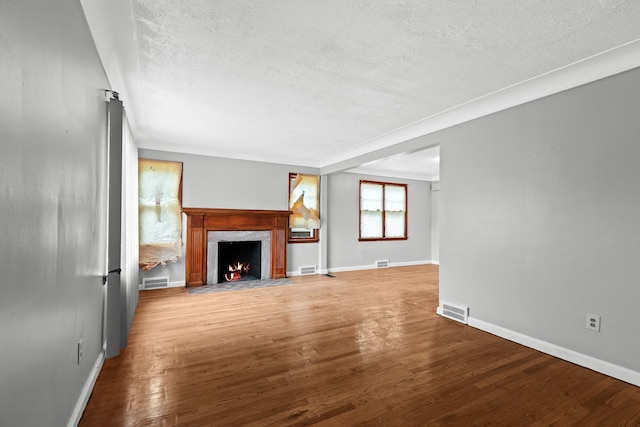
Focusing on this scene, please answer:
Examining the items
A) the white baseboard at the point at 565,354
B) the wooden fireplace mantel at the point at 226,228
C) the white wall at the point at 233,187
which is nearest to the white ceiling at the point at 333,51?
the white wall at the point at 233,187

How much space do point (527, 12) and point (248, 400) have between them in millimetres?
3214

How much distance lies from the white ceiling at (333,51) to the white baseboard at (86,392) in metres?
2.46

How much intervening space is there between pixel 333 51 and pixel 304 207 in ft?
14.9

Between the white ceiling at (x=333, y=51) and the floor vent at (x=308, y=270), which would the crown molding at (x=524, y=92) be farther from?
A: the floor vent at (x=308, y=270)

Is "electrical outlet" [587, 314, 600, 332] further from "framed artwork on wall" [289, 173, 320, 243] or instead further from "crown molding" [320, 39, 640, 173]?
"framed artwork on wall" [289, 173, 320, 243]

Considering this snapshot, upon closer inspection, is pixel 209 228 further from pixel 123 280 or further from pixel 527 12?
pixel 527 12

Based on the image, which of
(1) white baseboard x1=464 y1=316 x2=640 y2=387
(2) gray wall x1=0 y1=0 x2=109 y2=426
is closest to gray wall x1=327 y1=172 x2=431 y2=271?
(1) white baseboard x1=464 y1=316 x2=640 y2=387

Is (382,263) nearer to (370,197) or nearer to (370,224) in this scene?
(370,224)

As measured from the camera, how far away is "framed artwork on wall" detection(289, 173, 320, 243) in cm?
684

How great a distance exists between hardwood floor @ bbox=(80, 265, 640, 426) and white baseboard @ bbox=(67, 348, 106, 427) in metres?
0.05

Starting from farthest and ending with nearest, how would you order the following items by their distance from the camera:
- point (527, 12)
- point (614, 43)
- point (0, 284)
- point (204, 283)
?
point (204, 283), point (614, 43), point (527, 12), point (0, 284)

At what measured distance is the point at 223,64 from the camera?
9.15 ft

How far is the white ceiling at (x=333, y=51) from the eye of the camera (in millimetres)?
2068

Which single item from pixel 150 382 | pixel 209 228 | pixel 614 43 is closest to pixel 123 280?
pixel 150 382
